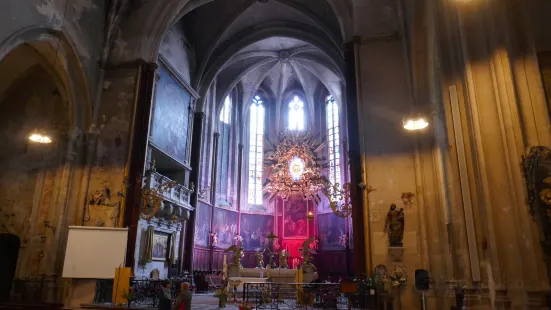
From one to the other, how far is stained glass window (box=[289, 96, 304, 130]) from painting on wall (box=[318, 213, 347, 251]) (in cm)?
607

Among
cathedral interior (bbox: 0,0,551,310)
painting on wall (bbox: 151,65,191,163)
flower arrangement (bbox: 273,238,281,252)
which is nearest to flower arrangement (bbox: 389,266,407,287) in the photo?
cathedral interior (bbox: 0,0,551,310)

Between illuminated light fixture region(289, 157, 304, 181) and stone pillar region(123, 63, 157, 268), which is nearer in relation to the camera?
stone pillar region(123, 63, 157, 268)

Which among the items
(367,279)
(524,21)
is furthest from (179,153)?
(524,21)

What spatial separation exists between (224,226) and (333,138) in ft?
27.2

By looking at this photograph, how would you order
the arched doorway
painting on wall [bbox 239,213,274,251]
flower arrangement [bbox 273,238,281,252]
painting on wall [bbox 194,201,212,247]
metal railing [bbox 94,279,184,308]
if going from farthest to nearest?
painting on wall [bbox 239,213,274,251] → flower arrangement [bbox 273,238,281,252] → painting on wall [bbox 194,201,212,247] → the arched doorway → metal railing [bbox 94,279,184,308]

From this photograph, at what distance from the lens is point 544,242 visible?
5066 millimetres

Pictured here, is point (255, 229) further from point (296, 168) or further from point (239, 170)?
point (296, 168)

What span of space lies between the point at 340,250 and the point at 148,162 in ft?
38.8

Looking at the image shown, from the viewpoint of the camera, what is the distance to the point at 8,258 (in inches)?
465

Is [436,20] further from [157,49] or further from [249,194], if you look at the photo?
[249,194]

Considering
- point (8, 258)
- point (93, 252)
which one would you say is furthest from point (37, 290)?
point (93, 252)

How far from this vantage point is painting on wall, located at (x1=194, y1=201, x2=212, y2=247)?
61.6 feet

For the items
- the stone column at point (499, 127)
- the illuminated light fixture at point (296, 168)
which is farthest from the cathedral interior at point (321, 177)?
the illuminated light fixture at point (296, 168)

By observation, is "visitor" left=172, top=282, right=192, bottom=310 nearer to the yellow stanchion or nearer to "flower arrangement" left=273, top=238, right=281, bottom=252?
the yellow stanchion
